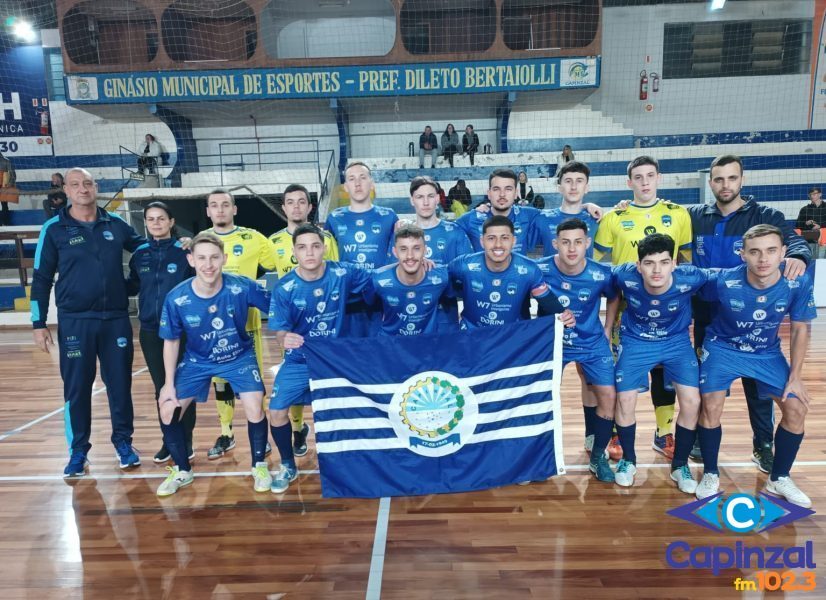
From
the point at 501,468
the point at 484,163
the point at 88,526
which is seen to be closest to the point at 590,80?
the point at 484,163

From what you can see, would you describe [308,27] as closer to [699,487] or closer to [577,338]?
[577,338]

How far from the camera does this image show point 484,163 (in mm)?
14766

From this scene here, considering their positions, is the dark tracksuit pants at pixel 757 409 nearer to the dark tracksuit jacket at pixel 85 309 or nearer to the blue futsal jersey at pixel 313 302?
the blue futsal jersey at pixel 313 302

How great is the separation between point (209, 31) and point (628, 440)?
635 inches

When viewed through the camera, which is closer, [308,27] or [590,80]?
[590,80]

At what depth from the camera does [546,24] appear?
14.9 meters

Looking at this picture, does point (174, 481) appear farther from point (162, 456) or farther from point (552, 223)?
point (552, 223)

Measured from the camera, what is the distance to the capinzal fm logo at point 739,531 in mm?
2736

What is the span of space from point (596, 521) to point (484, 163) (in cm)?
1266

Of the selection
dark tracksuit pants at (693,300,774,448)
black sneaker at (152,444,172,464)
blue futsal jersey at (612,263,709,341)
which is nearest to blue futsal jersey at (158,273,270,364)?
black sneaker at (152,444,172,464)

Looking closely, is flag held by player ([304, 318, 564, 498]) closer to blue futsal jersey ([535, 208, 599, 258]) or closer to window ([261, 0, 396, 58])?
blue futsal jersey ([535, 208, 599, 258])

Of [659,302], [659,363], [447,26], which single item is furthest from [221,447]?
[447,26]

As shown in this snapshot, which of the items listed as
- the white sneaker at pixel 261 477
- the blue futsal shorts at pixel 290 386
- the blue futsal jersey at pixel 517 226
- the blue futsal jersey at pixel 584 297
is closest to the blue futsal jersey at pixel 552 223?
the blue futsal jersey at pixel 517 226

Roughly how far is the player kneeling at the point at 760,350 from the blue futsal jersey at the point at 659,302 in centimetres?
15
